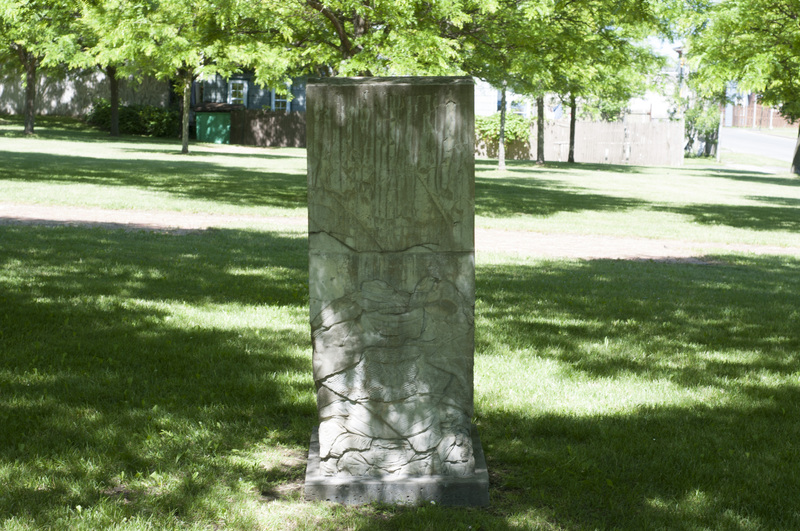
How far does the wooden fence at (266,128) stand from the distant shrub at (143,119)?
389cm

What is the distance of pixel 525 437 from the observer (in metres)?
4.09

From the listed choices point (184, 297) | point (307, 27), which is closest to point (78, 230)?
point (184, 297)

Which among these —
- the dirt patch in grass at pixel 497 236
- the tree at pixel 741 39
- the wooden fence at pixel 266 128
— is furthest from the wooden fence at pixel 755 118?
the dirt patch in grass at pixel 497 236

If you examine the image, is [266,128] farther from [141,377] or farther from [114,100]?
[141,377]

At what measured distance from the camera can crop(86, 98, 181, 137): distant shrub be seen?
1939 inches

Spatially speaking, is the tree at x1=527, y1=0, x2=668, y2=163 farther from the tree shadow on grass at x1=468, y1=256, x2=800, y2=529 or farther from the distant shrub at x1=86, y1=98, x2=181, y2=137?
the distant shrub at x1=86, y1=98, x2=181, y2=137

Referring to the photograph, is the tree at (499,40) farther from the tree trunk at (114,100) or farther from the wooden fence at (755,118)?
the wooden fence at (755,118)

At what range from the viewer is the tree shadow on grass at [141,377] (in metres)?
3.46

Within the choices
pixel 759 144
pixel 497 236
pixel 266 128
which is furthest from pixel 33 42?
pixel 759 144

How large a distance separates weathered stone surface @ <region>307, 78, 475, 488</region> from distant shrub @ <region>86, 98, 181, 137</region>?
4855 centimetres

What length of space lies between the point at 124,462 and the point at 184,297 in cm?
335

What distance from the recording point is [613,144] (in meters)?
46.0

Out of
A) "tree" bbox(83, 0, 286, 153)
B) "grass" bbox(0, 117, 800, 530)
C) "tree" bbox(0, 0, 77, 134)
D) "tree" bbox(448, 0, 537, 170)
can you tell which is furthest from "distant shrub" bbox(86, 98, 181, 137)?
"grass" bbox(0, 117, 800, 530)

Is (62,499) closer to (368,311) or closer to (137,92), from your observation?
(368,311)
